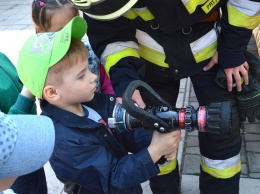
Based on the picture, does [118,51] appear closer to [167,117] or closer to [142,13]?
[142,13]

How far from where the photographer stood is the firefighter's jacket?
6.07 feet

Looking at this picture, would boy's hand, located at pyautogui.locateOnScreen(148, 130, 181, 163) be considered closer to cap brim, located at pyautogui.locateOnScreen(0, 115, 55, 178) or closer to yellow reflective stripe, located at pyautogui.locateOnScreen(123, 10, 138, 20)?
cap brim, located at pyautogui.locateOnScreen(0, 115, 55, 178)

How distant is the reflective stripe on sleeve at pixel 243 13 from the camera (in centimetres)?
182

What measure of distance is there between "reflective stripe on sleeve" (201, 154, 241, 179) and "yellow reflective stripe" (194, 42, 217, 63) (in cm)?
64

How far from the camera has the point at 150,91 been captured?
63.4 inches

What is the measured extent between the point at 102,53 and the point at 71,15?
0.57m

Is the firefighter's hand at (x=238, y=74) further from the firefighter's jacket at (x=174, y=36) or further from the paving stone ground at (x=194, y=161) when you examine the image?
the paving stone ground at (x=194, y=161)

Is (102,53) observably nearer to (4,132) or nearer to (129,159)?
(129,159)

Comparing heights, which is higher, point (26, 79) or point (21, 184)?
point (26, 79)

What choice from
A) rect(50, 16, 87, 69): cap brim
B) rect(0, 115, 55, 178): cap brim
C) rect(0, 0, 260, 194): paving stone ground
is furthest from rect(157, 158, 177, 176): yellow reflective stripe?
rect(0, 115, 55, 178): cap brim

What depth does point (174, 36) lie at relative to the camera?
199 centimetres

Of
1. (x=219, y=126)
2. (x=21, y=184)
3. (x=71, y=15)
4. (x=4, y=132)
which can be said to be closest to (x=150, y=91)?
(x=219, y=126)

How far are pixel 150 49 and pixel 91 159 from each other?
729mm

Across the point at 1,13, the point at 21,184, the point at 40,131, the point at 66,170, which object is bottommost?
the point at 1,13
